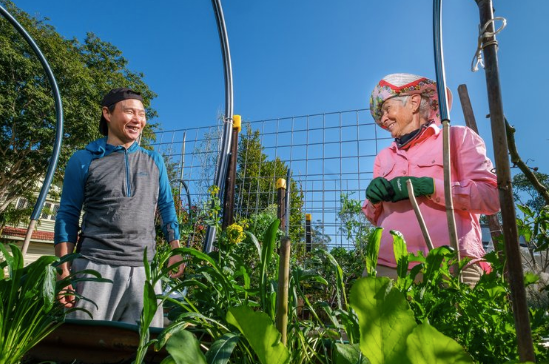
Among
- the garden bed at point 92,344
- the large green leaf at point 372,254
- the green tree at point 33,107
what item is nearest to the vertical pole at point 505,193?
the large green leaf at point 372,254

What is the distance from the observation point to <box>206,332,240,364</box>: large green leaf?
1.23 ft

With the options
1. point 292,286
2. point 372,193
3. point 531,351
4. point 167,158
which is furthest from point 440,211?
point 167,158

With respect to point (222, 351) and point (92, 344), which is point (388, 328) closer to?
point (222, 351)

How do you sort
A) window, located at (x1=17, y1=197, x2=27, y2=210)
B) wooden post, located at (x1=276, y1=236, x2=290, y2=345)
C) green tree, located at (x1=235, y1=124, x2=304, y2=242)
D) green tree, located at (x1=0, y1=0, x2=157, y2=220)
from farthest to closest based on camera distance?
1. window, located at (x1=17, y1=197, x2=27, y2=210)
2. green tree, located at (x1=0, y1=0, x2=157, y2=220)
3. green tree, located at (x1=235, y1=124, x2=304, y2=242)
4. wooden post, located at (x1=276, y1=236, x2=290, y2=345)

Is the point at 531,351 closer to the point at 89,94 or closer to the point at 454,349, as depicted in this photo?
the point at 454,349

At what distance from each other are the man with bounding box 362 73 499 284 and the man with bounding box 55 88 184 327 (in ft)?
2.85

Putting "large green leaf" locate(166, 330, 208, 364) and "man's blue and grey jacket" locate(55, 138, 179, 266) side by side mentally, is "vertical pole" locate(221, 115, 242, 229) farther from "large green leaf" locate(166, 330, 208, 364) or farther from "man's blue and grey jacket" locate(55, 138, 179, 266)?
"large green leaf" locate(166, 330, 208, 364)

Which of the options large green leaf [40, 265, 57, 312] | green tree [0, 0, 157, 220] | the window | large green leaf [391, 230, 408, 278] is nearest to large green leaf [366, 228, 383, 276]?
large green leaf [391, 230, 408, 278]

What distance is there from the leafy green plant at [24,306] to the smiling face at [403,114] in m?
1.64

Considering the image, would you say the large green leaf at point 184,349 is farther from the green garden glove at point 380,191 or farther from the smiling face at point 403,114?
the smiling face at point 403,114

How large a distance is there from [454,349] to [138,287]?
4.06ft

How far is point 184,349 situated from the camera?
326 mm

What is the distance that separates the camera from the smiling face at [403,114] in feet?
6.15

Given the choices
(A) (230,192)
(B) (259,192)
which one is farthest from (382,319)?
(B) (259,192)
